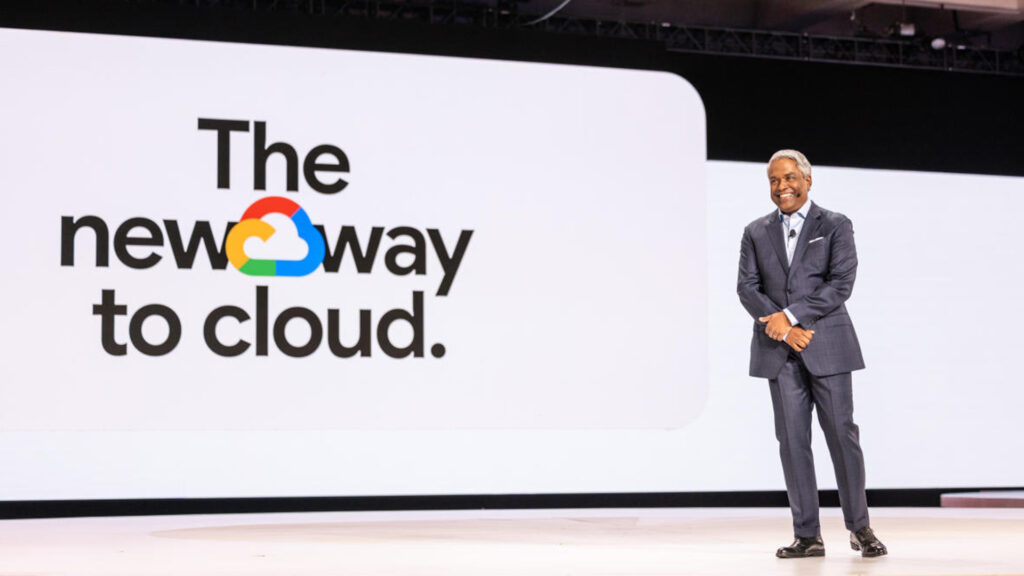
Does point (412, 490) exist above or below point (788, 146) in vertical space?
below

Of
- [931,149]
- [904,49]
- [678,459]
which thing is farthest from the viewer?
[904,49]

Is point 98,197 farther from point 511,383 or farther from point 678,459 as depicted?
point 678,459

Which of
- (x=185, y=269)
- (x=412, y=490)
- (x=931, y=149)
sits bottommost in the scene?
(x=412, y=490)

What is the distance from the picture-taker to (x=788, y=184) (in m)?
4.07

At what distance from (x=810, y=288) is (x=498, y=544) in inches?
61.7

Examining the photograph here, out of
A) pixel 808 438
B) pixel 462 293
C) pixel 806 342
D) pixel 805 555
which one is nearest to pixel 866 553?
pixel 805 555

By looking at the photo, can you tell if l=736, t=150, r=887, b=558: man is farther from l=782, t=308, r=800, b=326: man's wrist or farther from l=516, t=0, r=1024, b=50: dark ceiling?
l=516, t=0, r=1024, b=50: dark ceiling

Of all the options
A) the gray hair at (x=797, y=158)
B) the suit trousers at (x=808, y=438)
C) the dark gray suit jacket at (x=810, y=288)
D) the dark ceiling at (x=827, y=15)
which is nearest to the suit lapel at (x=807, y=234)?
the dark gray suit jacket at (x=810, y=288)

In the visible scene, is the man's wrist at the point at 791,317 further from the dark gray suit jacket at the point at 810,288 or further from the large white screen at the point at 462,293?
the large white screen at the point at 462,293

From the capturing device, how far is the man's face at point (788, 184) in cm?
406

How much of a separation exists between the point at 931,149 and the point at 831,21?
99.7 inches

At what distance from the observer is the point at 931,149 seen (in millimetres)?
8156

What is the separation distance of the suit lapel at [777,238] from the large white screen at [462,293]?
10.8 ft

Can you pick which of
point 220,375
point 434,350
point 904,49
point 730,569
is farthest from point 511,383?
point 904,49
